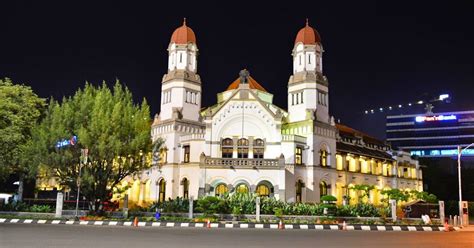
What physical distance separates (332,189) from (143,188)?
20.7m

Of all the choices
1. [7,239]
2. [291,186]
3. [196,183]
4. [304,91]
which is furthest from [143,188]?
[7,239]

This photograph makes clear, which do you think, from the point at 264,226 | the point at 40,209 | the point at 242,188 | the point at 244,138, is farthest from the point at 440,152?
the point at 40,209

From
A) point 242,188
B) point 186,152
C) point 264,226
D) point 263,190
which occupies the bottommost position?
point 264,226

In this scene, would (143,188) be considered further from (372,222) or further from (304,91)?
(372,222)

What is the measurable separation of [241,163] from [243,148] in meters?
3.84

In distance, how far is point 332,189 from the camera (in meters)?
51.7

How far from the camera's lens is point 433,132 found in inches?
4183

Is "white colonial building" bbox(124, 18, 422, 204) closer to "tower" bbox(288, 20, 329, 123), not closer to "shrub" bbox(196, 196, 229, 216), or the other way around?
"tower" bbox(288, 20, 329, 123)

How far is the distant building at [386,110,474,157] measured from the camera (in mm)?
103188

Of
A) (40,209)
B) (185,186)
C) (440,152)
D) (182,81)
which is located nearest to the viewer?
(40,209)

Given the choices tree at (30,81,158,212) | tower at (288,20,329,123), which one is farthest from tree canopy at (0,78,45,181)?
tower at (288,20,329,123)

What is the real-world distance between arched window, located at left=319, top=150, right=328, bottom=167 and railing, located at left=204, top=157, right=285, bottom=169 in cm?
705

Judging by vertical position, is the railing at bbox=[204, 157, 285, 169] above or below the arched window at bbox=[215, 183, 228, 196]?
above

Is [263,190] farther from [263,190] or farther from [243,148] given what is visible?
[243,148]
